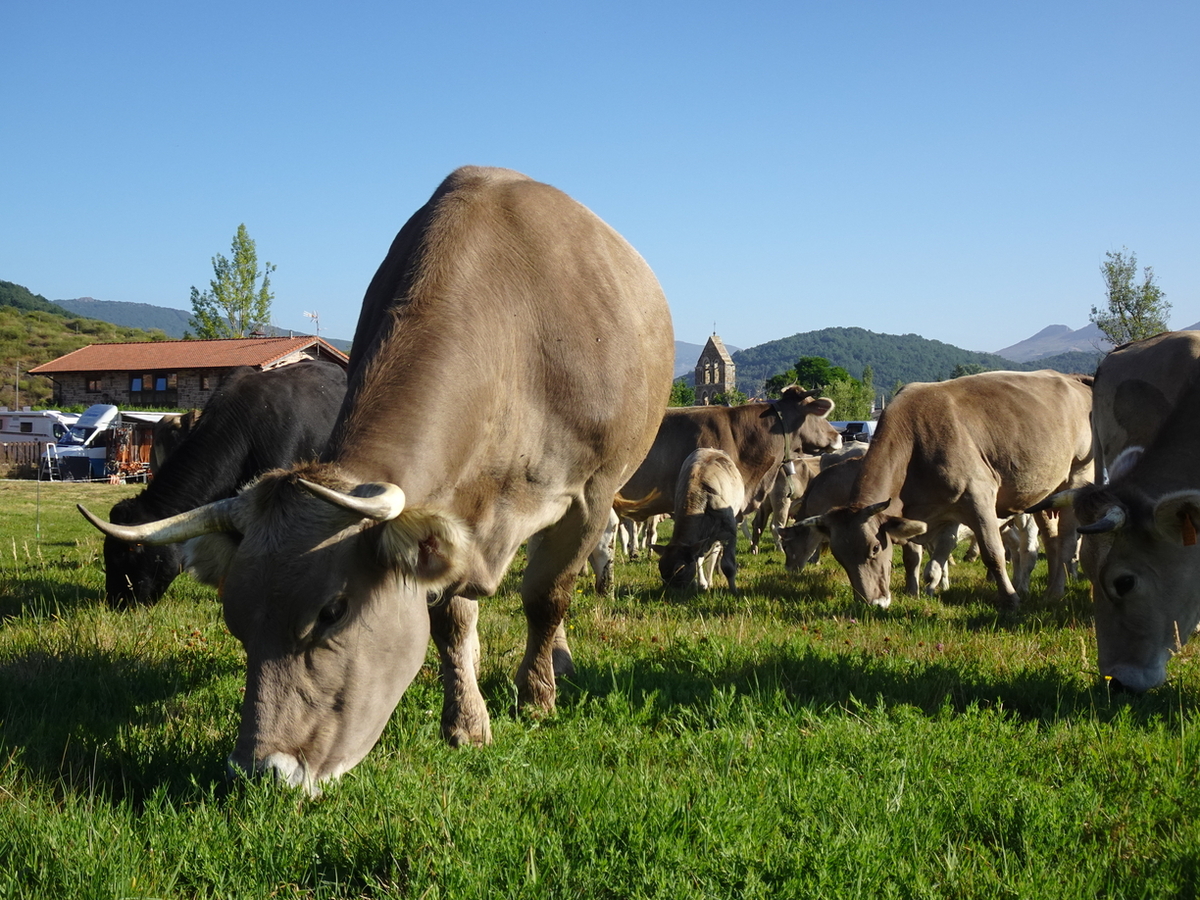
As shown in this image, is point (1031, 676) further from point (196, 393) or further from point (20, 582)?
point (196, 393)

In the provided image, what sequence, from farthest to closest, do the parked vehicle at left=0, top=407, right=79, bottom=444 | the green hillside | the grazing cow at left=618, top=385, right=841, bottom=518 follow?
the green hillside → the parked vehicle at left=0, top=407, right=79, bottom=444 → the grazing cow at left=618, top=385, right=841, bottom=518

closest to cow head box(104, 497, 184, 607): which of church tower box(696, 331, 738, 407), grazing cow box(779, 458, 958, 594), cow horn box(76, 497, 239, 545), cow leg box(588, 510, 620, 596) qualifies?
cow leg box(588, 510, 620, 596)

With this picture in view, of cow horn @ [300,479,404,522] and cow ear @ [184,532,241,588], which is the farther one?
cow ear @ [184,532,241,588]

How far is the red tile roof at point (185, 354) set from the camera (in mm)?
Result: 57062

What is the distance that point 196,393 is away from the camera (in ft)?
201

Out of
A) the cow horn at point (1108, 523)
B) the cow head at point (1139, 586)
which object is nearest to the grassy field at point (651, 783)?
the cow head at point (1139, 586)

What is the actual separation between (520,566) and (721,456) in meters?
3.03

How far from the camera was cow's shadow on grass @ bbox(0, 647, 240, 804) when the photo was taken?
374 cm

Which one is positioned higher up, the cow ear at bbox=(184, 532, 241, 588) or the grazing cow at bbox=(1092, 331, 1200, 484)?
the grazing cow at bbox=(1092, 331, 1200, 484)

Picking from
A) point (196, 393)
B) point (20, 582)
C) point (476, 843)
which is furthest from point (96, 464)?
point (476, 843)

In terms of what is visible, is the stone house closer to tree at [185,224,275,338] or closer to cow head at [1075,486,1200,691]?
tree at [185,224,275,338]

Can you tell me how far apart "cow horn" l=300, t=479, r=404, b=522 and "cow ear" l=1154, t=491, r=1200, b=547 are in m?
4.07

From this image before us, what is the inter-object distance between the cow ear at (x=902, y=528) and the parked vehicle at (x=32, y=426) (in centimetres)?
4344

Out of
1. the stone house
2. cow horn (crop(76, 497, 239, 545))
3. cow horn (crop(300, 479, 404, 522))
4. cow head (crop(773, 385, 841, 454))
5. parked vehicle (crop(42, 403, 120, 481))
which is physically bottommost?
parked vehicle (crop(42, 403, 120, 481))
